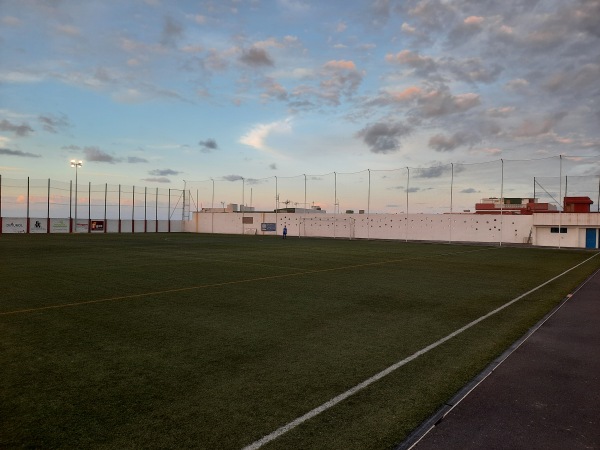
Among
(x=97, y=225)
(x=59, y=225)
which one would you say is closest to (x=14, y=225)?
(x=59, y=225)

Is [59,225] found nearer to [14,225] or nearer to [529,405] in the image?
[14,225]

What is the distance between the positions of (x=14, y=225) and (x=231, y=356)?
2333 inches

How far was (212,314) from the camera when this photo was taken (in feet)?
30.3

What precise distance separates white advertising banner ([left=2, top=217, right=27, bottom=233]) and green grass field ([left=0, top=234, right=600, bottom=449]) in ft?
155

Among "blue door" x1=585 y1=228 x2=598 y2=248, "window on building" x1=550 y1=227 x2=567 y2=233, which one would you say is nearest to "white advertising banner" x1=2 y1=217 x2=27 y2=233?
"window on building" x1=550 y1=227 x2=567 y2=233

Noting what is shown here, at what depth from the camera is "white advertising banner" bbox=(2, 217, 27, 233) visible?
169 ft

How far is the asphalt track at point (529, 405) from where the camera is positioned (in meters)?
3.93

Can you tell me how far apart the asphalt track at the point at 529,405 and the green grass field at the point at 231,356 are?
27 cm

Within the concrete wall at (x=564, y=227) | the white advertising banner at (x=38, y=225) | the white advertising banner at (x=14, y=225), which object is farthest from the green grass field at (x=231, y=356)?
the white advertising banner at (x=38, y=225)

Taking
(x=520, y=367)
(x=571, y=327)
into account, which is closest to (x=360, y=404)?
(x=520, y=367)

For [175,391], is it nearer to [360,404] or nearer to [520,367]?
[360,404]

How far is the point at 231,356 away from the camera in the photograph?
6.33 meters

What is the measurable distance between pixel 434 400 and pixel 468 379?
101 centimetres

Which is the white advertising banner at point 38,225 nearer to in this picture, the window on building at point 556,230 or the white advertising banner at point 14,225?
the white advertising banner at point 14,225
